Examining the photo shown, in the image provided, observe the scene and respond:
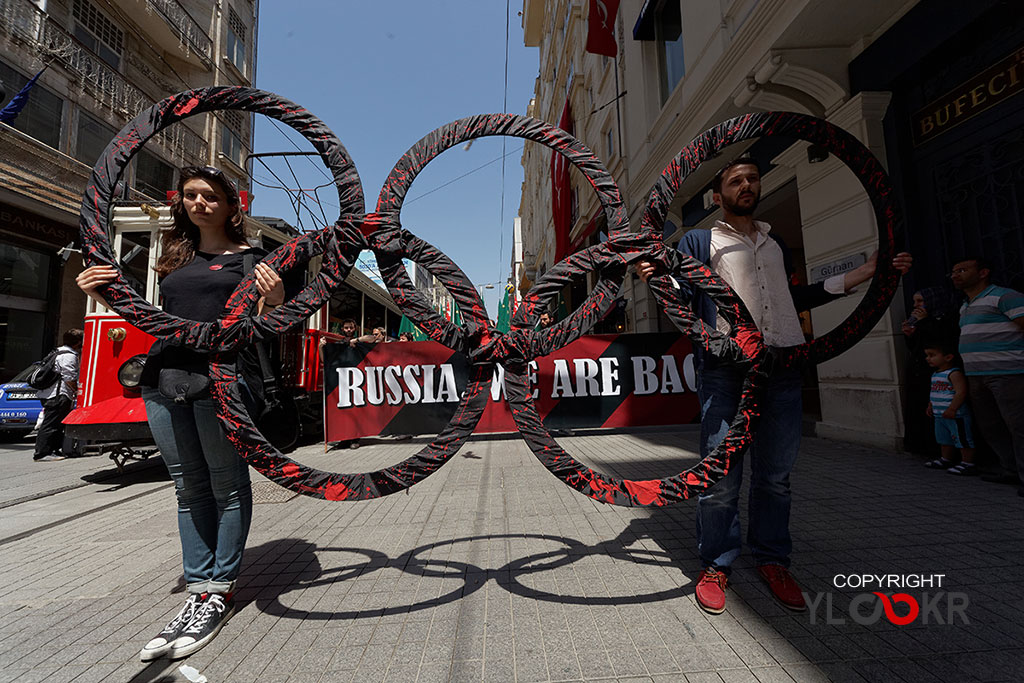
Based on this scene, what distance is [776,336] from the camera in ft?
7.09

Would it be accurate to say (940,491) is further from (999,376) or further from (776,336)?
(776,336)

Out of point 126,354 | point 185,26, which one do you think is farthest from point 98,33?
point 126,354

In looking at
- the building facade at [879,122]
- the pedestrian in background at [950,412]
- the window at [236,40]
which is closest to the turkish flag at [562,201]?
the building facade at [879,122]

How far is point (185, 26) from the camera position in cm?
1827

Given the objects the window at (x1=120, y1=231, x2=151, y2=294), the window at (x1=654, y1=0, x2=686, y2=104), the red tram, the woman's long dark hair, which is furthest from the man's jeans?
the window at (x1=120, y1=231, x2=151, y2=294)

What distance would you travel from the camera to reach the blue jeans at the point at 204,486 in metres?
2.00

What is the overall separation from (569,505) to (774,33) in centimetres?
552

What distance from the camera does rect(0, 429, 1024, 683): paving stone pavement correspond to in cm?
177

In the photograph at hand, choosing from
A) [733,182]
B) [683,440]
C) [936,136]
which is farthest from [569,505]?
[936,136]

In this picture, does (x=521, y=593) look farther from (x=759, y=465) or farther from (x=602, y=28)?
(x=602, y=28)

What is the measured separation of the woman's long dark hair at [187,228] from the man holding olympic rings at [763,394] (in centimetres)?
213

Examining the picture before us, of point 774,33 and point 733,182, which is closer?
point 733,182

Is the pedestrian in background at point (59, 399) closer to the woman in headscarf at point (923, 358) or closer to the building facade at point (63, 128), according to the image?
the building facade at point (63, 128)

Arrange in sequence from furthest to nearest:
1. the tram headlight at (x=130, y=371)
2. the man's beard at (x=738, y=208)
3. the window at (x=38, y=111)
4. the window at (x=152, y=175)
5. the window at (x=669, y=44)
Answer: the window at (x=152, y=175), the window at (x=38, y=111), the window at (x=669, y=44), the tram headlight at (x=130, y=371), the man's beard at (x=738, y=208)
